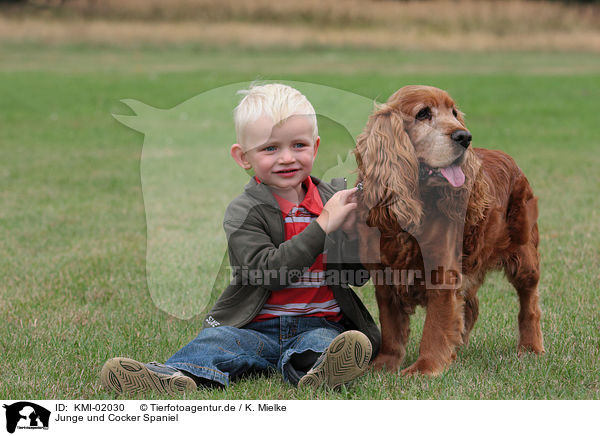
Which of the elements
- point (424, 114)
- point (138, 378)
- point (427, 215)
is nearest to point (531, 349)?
point (427, 215)

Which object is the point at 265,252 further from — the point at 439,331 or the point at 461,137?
the point at 461,137

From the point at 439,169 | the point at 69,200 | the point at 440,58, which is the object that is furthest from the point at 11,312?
the point at 440,58

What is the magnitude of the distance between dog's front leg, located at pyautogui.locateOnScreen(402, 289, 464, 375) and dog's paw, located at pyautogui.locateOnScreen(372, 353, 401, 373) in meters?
0.15

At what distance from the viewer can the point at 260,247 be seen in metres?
3.69

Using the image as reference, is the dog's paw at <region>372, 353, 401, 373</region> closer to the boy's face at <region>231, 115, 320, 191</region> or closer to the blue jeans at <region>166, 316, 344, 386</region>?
the blue jeans at <region>166, 316, 344, 386</region>

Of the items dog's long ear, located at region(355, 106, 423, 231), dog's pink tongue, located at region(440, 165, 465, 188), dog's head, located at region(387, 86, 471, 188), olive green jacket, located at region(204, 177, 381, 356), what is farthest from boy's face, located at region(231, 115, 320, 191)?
dog's pink tongue, located at region(440, 165, 465, 188)

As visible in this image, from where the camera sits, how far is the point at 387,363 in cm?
390

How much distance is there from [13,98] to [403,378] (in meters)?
19.0

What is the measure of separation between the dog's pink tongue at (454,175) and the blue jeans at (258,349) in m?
0.98

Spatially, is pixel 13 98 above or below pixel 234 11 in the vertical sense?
below

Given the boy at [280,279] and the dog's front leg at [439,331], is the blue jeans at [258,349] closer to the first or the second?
the boy at [280,279]

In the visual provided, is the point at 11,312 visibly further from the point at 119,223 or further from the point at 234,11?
the point at 234,11
